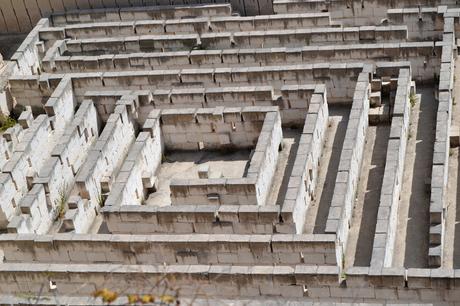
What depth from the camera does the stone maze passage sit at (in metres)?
26.0

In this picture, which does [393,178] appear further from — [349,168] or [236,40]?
[236,40]

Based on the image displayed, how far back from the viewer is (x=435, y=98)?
109ft

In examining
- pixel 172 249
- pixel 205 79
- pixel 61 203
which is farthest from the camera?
pixel 205 79

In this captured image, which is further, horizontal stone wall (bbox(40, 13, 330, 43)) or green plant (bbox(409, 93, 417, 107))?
horizontal stone wall (bbox(40, 13, 330, 43))

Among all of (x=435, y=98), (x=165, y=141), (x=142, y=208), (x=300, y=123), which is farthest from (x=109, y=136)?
(x=435, y=98)

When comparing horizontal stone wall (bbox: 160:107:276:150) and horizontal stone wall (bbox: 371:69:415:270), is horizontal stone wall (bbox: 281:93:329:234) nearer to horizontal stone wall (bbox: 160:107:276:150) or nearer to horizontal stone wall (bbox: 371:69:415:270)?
horizontal stone wall (bbox: 160:107:276:150)

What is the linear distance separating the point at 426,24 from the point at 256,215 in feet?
41.4

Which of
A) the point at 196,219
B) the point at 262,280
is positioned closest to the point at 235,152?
the point at 196,219

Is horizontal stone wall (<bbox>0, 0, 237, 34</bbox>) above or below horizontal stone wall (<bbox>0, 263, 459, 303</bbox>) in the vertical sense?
above

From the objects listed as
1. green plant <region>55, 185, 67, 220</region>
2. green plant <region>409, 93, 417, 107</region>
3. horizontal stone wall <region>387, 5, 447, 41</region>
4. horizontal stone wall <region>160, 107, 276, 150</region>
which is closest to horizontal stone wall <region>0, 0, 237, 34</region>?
horizontal stone wall <region>387, 5, 447, 41</region>

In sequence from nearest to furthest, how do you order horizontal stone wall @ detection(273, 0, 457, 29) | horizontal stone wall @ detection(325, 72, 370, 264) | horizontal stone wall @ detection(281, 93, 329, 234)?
horizontal stone wall @ detection(325, 72, 370, 264) < horizontal stone wall @ detection(281, 93, 329, 234) < horizontal stone wall @ detection(273, 0, 457, 29)

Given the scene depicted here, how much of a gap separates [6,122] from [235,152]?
29.5ft

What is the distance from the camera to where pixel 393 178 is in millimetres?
27906

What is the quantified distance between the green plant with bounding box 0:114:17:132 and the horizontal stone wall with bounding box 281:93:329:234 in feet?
37.4
